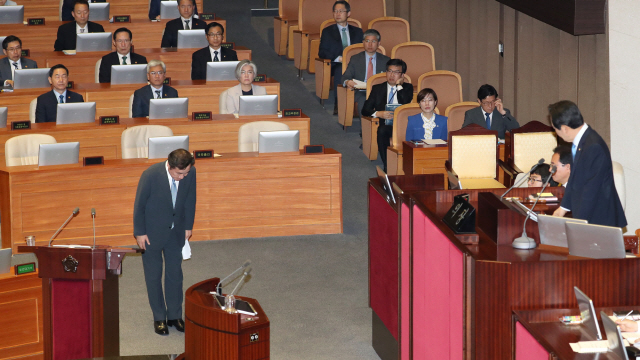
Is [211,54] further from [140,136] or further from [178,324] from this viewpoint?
→ [178,324]

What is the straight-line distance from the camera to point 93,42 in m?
9.05

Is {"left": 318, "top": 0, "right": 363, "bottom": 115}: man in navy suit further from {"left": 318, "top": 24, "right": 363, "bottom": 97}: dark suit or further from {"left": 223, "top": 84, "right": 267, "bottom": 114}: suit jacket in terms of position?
{"left": 223, "top": 84, "right": 267, "bottom": 114}: suit jacket

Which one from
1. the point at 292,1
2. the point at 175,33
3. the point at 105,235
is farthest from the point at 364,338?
the point at 292,1

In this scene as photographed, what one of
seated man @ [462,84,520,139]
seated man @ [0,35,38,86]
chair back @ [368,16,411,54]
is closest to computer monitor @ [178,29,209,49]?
seated man @ [0,35,38,86]

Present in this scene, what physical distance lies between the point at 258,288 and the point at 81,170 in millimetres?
1703

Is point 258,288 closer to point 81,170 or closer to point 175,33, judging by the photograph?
point 81,170

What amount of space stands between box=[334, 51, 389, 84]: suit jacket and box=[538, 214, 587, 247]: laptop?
5.45 metres

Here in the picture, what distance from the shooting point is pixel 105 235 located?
249 inches

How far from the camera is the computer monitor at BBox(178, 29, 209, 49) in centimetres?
916

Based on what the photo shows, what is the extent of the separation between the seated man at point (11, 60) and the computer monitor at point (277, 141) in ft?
10.1

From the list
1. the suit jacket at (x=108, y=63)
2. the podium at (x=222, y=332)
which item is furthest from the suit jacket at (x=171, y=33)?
the podium at (x=222, y=332)

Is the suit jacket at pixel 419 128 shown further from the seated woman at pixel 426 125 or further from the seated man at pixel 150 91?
the seated man at pixel 150 91

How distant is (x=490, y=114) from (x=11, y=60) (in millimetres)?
4781

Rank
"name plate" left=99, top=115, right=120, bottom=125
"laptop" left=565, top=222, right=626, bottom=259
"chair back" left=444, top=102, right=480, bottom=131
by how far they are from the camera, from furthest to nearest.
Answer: "chair back" left=444, top=102, right=480, bottom=131
"name plate" left=99, top=115, right=120, bottom=125
"laptop" left=565, top=222, right=626, bottom=259
